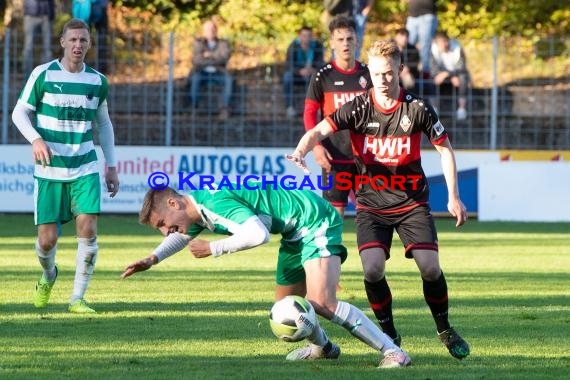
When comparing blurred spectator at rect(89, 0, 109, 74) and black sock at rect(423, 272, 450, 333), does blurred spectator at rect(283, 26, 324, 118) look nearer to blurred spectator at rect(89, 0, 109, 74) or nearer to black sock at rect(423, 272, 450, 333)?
blurred spectator at rect(89, 0, 109, 74)

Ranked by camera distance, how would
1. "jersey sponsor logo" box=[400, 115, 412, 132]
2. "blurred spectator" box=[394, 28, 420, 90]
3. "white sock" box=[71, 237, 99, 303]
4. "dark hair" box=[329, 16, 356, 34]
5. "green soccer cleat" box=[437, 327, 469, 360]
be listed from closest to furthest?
"green soccer cleat" box=[437, 327, 469, 360]
"jersey sponsor logo" box=[400, 115, 412, 132]
"white sock" box=[71, 237, 99, 303]
"dark hair" box=[329, 16, 356, 34]
"blurred spectator" box=[394, 28, 420, 90]

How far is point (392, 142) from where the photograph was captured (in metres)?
8.50

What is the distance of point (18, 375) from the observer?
24.5 ft

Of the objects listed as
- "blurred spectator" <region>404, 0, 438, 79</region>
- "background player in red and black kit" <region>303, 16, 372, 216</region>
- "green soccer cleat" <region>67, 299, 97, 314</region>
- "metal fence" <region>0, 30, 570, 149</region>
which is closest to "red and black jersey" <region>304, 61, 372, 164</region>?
"background player in red and black kit" <region>303, 16, 372, 216</region>

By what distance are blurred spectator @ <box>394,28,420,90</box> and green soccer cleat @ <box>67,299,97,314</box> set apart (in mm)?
12801

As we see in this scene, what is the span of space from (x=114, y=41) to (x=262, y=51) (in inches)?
94.7

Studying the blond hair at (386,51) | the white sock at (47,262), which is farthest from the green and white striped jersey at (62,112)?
the blond hair at (386,51)

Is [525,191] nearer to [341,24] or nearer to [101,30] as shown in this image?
[101,30]

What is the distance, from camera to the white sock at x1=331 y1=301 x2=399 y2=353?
7.81 meters

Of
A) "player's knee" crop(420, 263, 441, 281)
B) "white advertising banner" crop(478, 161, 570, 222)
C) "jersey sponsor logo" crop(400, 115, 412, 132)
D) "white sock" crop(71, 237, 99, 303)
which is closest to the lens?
"player's knee" crop(420, 263, 441, 281)

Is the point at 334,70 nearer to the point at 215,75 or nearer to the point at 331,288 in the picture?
the point at 331,288

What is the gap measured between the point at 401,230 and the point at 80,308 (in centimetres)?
301

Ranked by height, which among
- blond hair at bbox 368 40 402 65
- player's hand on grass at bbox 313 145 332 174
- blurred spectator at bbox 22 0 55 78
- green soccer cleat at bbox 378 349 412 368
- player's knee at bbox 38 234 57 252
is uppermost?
blurred spectator at bbox 22 0 55 78

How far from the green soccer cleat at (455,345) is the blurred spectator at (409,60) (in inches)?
573
